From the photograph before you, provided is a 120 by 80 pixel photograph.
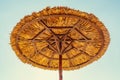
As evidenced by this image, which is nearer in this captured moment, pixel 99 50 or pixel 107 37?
pixel 107 37

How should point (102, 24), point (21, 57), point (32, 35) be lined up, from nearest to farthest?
point (102, 24), point (32, 35), point (21, 57)

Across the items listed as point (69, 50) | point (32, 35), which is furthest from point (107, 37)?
point (32, 35)

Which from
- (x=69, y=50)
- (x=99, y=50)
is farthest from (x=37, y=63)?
(x=99, y=50)

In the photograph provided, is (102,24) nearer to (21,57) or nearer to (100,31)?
(100,31)

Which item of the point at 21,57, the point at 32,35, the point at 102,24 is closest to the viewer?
the point at 102,24
